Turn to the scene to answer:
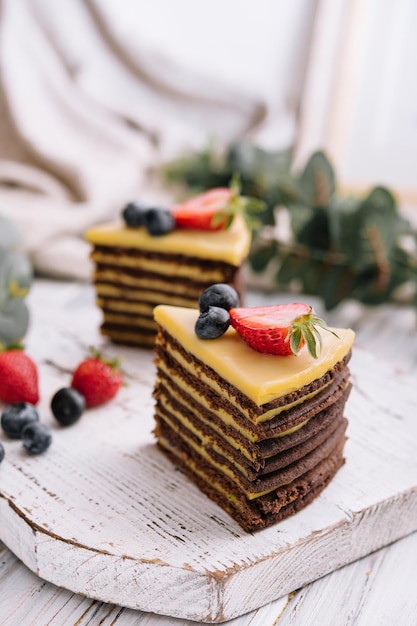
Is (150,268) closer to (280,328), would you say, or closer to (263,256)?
(263,256)

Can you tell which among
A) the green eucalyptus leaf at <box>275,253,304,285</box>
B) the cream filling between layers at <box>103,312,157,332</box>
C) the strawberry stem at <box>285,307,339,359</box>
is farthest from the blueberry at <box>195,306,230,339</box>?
the green eucalyptus leaf at <box>275,253,304,285</box>

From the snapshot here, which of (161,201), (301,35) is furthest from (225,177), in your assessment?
(301,35)

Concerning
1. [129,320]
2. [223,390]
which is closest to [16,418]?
[223,390]

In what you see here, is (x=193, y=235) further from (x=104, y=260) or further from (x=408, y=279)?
(x=408, y=279)

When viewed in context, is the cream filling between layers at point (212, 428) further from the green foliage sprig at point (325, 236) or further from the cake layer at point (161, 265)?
the green foliage sprig at point (325, 236)

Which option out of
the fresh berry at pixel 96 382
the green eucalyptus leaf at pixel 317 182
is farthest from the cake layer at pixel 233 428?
the green eucalyptus leaf at pixel 317 182

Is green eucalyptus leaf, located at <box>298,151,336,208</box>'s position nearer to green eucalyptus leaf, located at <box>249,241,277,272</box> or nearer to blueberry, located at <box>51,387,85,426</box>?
green eucalyptus leaf, located at <box>249,241,277,272</box>
